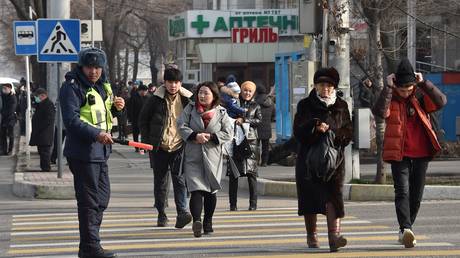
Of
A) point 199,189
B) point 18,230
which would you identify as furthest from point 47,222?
point 199,189

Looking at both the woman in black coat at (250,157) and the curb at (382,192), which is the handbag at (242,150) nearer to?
the woman in black coat at (250,157)

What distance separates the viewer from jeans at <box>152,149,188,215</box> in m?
12.8

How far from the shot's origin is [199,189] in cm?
1182

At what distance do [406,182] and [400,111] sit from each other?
66 centimetres

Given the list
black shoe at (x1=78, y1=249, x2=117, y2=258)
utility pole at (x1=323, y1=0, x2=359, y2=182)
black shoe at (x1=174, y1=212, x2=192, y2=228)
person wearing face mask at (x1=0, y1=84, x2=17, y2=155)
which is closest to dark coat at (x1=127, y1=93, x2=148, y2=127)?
person wearing face mask at (x1=0, y1=84, x2=17, y2=155)

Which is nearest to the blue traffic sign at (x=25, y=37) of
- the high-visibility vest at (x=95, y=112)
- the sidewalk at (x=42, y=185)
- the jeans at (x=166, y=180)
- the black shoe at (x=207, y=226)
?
the sidewalk at (x=42, y=185)

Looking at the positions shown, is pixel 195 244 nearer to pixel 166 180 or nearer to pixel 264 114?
pixel 166 180

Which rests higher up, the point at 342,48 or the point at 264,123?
the point at 342,48

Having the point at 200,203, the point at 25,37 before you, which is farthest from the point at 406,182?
the point at 25,37

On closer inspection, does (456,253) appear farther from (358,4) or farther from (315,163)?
(358,4)

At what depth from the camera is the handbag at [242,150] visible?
48.3ft

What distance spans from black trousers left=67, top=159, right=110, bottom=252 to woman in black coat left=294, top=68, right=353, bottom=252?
A: 5.94 feet

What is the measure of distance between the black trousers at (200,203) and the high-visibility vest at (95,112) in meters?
2.01

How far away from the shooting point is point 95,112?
396 inches
